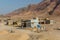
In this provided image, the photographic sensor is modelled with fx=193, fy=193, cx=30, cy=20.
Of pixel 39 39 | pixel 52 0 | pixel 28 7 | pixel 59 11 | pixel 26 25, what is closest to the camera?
pixel 39 39

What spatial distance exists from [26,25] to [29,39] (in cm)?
1590

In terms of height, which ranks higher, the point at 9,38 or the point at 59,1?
the point at 59,1

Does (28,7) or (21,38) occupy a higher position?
(28,7)

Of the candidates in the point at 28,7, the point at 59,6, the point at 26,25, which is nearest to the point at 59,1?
the point at 59,6

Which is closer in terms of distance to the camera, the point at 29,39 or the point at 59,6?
the point at 29,39

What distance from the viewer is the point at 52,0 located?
107 metres

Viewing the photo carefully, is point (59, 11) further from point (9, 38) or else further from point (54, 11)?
point (9, 38)

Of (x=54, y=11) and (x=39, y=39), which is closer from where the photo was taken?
(x=39, y=39)

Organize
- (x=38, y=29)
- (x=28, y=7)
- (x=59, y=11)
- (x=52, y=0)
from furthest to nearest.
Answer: (x=28, y=7)
(x=52, y=0)
(x=59, y=11)
(x=38, y=29)

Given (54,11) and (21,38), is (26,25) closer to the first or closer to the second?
(21,38)

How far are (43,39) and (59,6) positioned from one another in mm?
74572

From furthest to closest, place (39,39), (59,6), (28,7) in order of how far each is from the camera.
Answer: (28,7), (59,6), (39,39)

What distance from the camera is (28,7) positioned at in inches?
4966

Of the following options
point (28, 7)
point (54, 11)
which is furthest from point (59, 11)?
point (28, 7)
